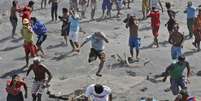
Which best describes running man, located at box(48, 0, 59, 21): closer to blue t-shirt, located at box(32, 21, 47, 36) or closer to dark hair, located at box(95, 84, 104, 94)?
blue t-shirt, located at box(32, 21, 47, 36)

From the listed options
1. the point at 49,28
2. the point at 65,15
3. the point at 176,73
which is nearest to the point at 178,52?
the point at 176,73

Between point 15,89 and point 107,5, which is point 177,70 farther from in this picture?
point 107,5

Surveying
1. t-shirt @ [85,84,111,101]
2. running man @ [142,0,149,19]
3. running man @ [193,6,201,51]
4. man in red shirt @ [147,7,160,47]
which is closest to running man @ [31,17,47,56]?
man in red shirt @ [147,7,160,47]

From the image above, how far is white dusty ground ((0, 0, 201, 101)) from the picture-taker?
20.1 meters

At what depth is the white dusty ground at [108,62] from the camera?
2012cm

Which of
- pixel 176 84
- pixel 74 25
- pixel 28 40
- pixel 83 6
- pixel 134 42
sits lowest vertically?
pixel 83 6

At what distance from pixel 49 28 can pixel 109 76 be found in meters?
7.39

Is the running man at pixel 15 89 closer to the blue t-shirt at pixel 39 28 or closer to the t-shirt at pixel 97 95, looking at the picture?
the t-shirt at pixel 97 95

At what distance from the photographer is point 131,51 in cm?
2286

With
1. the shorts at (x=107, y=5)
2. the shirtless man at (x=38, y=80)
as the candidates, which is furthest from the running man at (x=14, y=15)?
the shirtless man at (x=38, y=80)

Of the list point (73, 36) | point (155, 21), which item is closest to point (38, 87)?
point (73, 36)

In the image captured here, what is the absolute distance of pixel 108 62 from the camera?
2322cm

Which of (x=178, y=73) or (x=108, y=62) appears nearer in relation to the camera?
(x=178, y=73)

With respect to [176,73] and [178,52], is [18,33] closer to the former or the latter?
[178,52]
